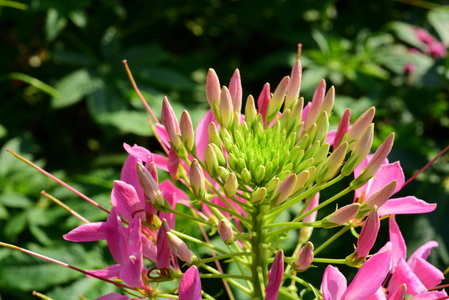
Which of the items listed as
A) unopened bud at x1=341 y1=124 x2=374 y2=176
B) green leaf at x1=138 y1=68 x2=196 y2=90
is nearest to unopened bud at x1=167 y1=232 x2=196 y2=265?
unopened bud at x1=341 y1=124 x2=374 y2=176

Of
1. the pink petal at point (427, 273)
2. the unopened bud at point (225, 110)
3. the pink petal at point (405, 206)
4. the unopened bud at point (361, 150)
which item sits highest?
the unopened bud at point (225, 110)

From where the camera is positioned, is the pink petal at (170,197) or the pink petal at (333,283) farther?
the pink petal at (170,197)

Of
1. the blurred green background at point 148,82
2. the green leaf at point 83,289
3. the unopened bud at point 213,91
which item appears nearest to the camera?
the unopened bud at point 213,91

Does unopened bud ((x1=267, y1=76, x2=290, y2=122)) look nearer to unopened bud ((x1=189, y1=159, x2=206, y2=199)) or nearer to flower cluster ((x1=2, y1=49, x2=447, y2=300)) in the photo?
flower cluster ((x1=2, y1=49, x2=447, y2=300))

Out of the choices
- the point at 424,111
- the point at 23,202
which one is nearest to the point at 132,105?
the point at 23,202

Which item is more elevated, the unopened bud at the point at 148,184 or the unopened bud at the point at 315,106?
the unopened bud at the point at 315,106

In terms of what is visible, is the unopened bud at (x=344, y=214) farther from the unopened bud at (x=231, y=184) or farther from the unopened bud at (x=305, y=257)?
the unopened bud at (x=231, y=184)

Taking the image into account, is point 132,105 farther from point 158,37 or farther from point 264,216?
point 264,216

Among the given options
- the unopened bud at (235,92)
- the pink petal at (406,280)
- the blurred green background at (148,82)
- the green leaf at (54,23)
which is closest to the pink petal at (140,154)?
the unopened bud at (235,92)
